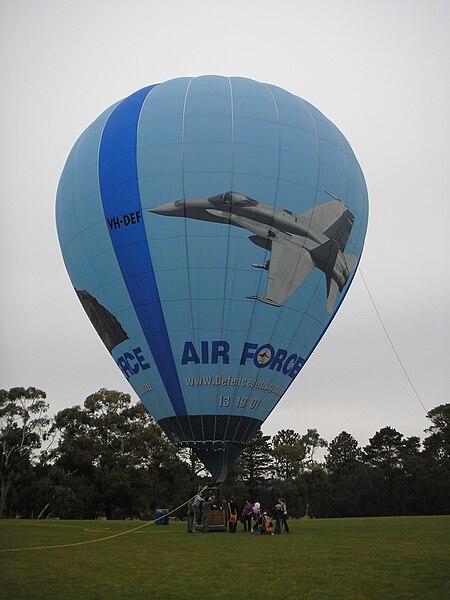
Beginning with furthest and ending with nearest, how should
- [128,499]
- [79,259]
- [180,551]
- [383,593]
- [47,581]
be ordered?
[128,499] < [79,259] < [180,551] < [47,581] < [383,593]

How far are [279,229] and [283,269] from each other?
104 cm

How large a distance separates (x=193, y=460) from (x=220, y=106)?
41931 millimetres

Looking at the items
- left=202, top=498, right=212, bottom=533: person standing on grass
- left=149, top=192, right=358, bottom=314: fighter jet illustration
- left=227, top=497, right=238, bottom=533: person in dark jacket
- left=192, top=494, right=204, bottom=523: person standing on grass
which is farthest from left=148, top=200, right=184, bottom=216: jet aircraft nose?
left=227, top=497, right=238, bottom=533: person in dark jacket

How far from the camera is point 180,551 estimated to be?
12.7m

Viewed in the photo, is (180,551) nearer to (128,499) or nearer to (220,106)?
(220,106)

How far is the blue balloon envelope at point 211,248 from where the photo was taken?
18734 mm

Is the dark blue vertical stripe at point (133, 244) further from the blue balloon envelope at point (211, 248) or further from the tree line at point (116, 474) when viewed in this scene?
the tree line at point (116, 474)

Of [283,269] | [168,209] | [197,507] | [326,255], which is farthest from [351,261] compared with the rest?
[197,507]

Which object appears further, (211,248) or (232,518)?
(211,248)

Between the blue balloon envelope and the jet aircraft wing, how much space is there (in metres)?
0.03

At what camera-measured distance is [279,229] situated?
1902 centimetres

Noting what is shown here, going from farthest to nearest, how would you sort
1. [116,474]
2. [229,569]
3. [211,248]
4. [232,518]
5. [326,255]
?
[116,474] → [326,255] → [211,248] → [232,518] → [229,569]

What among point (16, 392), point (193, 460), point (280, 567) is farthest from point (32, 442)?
point (280, 567)

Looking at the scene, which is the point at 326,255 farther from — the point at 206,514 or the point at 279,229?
the point at 206,514
